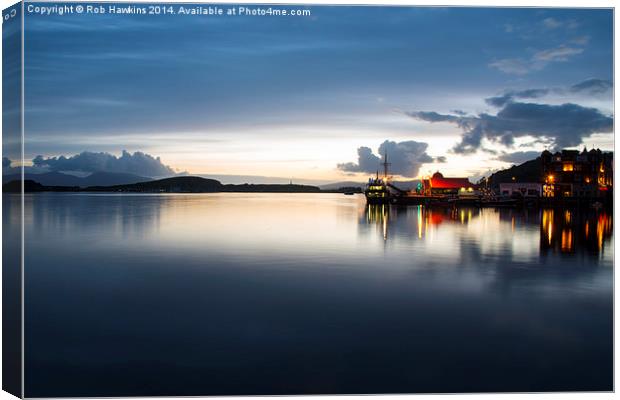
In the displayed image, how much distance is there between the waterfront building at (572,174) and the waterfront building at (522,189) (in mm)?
1348

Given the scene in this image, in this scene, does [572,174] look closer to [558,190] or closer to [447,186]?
[558,190]

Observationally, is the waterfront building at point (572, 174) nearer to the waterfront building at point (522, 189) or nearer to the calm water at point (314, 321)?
the waterfront building at point (522, 189)

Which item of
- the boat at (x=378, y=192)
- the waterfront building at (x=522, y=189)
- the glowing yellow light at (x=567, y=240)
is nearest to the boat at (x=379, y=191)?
the boat at (x=378, y=192)

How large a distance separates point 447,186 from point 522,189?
10.0 metres

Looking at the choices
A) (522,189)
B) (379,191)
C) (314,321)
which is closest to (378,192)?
(379,191)

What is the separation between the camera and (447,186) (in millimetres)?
61312

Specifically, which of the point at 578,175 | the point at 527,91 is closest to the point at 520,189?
the point at 578,175

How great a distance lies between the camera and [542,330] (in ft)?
24.2

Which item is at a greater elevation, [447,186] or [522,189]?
[447,186]

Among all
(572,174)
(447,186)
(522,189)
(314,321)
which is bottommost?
(314,321)

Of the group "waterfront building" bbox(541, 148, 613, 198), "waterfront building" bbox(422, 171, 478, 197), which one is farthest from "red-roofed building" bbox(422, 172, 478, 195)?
"waterfront building" bbox(541, 148, 613, 198)

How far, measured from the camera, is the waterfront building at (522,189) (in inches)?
1994

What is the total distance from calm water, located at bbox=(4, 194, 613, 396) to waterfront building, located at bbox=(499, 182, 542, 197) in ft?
120

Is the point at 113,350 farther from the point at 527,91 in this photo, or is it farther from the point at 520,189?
the point at 520,189
